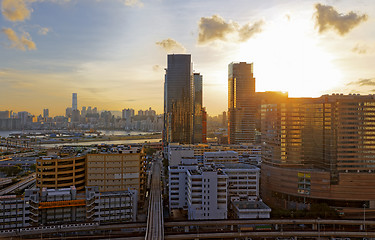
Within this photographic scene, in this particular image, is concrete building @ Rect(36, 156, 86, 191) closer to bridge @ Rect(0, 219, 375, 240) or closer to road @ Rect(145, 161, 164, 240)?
bridge @ Rect(0, 219, 375, 240)

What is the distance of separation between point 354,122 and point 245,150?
2636cm

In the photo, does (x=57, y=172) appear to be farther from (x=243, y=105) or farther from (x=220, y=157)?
(x=243, y=105)

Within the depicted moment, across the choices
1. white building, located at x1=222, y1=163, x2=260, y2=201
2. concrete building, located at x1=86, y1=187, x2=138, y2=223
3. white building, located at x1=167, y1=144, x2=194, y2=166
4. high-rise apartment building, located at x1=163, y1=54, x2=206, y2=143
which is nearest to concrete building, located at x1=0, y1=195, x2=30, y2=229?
concrete building, located at x1=86, y1=187, x2=138, y2=223

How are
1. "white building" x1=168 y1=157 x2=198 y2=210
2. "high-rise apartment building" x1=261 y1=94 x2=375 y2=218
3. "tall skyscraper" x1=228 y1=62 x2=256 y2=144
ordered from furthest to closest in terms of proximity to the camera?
"tall skyscraper" x1=228 y1=62 x2=256 y2=144
"high-rise apartment building" x1=261 y1=94 x2=375 y2=218
"white building" x1=168 y1=157 x2=198 y2=210

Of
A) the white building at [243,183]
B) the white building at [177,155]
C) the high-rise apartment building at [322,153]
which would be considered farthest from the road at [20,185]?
the high-rise apartment building at [322,153]

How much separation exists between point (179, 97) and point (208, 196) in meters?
48.6

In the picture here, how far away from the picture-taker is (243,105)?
69875mm

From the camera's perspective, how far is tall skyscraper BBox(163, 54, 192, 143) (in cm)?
6788

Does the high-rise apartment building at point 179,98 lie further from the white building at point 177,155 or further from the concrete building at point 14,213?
the concrete building at point 14,213

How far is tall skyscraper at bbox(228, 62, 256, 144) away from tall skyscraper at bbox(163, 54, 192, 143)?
1192 cm

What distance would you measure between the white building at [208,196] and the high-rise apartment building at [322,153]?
8777mm

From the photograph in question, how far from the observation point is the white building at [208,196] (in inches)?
869

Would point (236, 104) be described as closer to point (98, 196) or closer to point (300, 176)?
point (300, 176)

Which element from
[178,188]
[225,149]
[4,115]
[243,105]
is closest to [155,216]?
[178,188]
